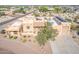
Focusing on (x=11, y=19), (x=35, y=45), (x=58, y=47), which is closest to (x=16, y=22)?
(x=11, y=19)

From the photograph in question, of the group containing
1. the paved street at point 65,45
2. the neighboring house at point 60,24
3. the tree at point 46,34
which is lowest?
the paved street at point 65,45

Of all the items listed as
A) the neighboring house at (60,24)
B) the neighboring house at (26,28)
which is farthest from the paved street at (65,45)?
the neighboring house at (26,28)

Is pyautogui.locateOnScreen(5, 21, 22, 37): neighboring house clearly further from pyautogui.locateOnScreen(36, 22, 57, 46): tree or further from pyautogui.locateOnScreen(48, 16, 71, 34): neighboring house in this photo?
Answer: pyautogui.locateOnScreen(48, 16, 71, 34): neighboring house

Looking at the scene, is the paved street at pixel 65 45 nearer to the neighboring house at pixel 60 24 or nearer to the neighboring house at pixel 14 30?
the neighboring house at pixel 60 24

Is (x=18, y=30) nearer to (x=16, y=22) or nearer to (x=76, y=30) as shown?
(x=16, y=22)

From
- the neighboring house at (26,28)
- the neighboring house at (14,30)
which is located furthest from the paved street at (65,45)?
the neighboring house at (14,30)

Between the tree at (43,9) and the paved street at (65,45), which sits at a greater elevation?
the tree at (43,9)
